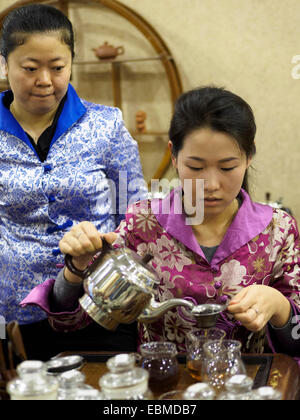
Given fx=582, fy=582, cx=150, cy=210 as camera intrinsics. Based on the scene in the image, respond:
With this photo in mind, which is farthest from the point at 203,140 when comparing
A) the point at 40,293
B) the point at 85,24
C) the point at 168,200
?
the point at 85,24

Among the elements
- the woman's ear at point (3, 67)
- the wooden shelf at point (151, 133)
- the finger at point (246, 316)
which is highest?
the woman's ear at point (3, 67)

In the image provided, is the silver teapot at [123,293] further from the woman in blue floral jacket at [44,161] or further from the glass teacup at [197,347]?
the woman in blue floral jacket at [44,161]

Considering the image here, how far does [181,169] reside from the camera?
1.42 m

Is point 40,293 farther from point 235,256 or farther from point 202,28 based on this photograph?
point 202,28

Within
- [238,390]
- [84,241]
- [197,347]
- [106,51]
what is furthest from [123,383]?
[106,51]

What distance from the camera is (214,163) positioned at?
4.43 ft

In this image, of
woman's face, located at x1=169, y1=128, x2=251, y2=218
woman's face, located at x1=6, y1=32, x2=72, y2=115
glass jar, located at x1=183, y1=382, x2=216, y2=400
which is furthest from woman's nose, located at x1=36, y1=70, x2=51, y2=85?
glass jar, located at x1=183, y1=382, x2=216, y2=400

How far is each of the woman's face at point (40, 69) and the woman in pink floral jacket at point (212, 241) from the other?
42 cm

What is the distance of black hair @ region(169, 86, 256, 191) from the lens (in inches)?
55.0

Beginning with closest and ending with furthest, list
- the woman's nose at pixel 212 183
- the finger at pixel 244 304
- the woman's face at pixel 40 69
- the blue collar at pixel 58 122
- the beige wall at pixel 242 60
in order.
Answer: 1. the finger at pixel 244 304
2. the woman's nose at pixel 212 183
3. the woman's face at pixel 40 69
4. the blue collar at pixel 58 122
5. the beige wall at pixel 242 60

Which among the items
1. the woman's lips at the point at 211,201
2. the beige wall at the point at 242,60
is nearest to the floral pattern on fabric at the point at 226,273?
the woman's lips at the point at 211,201

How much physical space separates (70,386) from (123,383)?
0.09 metres

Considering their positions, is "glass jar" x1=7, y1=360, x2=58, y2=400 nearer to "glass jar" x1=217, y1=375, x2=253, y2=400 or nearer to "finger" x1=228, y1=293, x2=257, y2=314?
"glass jar" x1=217, y1=375, x2=253, y2=400

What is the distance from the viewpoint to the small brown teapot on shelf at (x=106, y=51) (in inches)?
156
